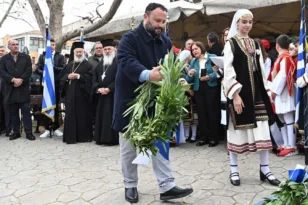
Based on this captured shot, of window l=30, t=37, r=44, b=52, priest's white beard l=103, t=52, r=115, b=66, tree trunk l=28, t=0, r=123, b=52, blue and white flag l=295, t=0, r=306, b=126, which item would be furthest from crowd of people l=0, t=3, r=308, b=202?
window l=30, t=37, r=44, b=52

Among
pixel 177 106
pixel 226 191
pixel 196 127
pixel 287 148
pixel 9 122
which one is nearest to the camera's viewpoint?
pixel 177 106

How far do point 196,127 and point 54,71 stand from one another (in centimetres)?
360

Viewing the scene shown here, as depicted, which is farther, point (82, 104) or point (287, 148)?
point (82, 104)

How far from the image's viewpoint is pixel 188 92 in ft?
20.9

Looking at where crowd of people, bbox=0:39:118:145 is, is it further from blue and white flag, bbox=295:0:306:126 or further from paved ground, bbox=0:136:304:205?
blue and white flag, bbox=295:0:306:126

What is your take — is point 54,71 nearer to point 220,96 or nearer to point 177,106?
point 220,96

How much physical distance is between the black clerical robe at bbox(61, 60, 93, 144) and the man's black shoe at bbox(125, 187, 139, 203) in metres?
3.64

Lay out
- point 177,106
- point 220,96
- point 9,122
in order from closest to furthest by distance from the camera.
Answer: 1. point 177,106
2. point 220,96
3. point 9,122


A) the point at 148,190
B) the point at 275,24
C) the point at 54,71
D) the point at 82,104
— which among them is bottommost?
the point at 148,190

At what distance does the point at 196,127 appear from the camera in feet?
22.2

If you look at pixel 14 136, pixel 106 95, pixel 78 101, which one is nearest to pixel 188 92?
pixel 106 95

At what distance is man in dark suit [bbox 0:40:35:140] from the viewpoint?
7355 millimetres

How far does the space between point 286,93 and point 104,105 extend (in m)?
3.30

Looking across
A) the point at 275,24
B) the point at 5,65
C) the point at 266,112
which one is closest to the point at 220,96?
the point at 266,112
